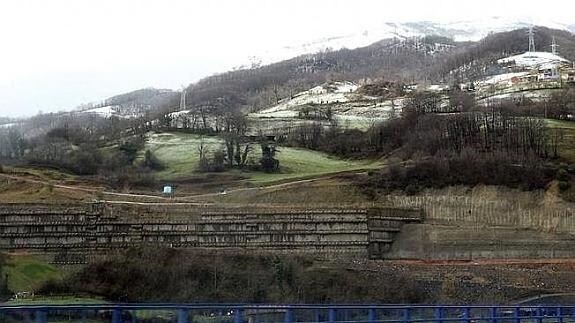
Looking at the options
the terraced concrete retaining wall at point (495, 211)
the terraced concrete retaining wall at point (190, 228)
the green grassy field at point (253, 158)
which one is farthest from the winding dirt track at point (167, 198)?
the terraced concrete retaining wall at point (495, 211)

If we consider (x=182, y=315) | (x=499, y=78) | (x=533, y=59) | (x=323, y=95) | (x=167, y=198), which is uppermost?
(x=533, y=59)

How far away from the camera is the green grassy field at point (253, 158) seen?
81.1 meters

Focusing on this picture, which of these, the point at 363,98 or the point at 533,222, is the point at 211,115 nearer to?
the point at 363,98

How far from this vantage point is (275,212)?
6538cm

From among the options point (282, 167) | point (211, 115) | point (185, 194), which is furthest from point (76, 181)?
point (211, 115)

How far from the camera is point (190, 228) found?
63656 millimetres

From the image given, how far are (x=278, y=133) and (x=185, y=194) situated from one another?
36684 millimetres

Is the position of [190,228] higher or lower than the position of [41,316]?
lower

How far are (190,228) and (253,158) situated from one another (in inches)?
926

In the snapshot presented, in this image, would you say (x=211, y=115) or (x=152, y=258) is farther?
(x=211, y=115)

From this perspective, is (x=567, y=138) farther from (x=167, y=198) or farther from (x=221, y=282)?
(x=221, y=282)

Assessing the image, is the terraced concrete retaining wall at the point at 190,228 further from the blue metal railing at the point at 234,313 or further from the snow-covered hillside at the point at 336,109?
the snow-covered hillside at the point at 336,109

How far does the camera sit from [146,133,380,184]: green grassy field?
8112 centimetres

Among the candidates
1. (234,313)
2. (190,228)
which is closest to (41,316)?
(234,313)
